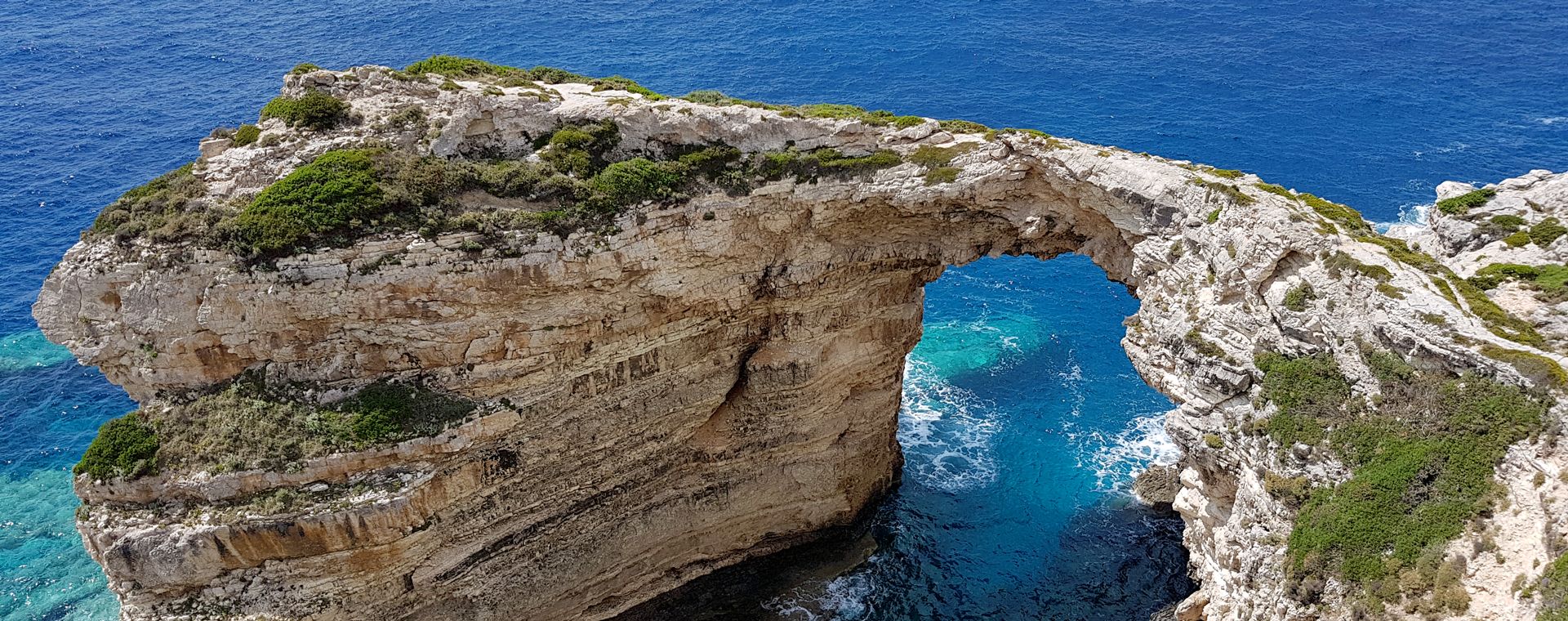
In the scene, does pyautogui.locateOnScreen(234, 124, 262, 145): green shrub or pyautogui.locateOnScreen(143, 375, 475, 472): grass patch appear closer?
pyautogui.locateOnScreen(143, 375, 475, 472): grass patch

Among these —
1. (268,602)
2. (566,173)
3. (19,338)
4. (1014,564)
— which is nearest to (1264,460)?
(1014,564)

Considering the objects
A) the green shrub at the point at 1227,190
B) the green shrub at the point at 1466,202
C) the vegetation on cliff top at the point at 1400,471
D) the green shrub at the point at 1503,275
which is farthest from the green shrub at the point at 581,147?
the green shrub at the point at 1466,202

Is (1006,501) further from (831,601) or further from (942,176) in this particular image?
(942,176)

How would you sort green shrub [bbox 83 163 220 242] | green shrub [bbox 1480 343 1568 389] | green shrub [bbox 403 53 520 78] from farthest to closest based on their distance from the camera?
green shrub [bbox 403 53 520 78] < green shrub [bbox 83 163 220 242] < green shrub [bbox 1480 343 1568 389]

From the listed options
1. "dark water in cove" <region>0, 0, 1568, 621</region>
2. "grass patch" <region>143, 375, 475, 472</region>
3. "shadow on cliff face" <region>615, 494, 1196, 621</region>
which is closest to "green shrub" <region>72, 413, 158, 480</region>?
"grass patch" <region>143, 375, 475, 472</region>

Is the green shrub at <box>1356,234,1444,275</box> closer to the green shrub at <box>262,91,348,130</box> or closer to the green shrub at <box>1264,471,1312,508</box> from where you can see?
the green shrub at <box>1264,471,1312,508</box>

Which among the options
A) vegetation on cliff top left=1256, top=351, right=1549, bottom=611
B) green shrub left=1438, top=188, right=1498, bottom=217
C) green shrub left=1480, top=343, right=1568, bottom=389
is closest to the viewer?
vegetation on cliff top left=1256, top=351, right=1549, bottom=611
